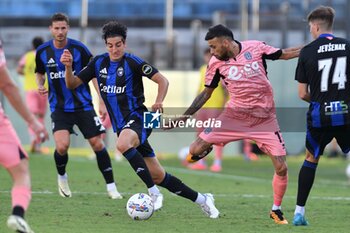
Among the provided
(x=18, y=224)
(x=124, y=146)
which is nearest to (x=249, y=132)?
(x=124, y=146)

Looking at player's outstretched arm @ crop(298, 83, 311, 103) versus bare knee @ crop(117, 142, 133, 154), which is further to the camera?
bare knee @ crop(117, 142, 133, 154)

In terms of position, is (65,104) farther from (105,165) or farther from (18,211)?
(18,211)

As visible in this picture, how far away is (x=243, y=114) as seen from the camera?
11.0 m

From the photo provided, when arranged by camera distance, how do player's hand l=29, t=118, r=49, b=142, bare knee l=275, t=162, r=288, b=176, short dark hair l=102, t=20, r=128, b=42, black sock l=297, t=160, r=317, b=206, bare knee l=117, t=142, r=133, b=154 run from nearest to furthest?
player's hand l=29, t=118, r=49, b=142 < black sock l=297, t=160, r=317, b=206 < bare knee l=275, t=162, r=288, b=176 < bare knee l=117, t=142, r=133, b=154 < short dark hair l=102, t=20, r=128, b=42

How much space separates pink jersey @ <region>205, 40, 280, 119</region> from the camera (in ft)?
35.6

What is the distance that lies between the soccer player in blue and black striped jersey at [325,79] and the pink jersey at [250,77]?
70 cm

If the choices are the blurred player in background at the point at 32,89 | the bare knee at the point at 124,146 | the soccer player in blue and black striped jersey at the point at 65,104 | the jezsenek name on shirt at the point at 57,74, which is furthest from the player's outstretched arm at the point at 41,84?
the blurred player in background at the point at 32,89

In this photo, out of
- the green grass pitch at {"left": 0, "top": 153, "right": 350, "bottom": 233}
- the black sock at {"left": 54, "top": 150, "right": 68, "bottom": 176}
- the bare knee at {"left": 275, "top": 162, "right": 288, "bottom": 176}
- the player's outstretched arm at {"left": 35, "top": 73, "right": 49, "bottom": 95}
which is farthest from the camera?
the black sock at {"left": 54, "top": 150, "right": 68, "bottom": 176}

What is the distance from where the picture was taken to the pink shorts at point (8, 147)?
26.2 feet

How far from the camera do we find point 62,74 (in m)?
12.9

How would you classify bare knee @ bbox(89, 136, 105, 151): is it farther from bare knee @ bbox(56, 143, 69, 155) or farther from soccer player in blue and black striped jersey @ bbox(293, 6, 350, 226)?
soccer player in blue and black striped jersey @ bbox(293, 6, 350, 226)

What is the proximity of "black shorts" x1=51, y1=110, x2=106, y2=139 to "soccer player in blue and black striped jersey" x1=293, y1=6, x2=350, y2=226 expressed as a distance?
372 cm

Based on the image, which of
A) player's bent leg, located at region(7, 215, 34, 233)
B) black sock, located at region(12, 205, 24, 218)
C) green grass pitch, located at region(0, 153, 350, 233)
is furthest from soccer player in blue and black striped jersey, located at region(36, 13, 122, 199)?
player's bent leg, located at region(7, 215, 34, 233)

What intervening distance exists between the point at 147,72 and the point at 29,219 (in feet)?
7.31
